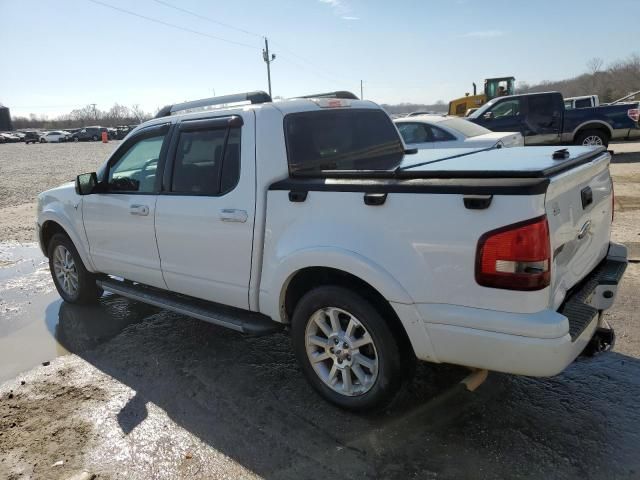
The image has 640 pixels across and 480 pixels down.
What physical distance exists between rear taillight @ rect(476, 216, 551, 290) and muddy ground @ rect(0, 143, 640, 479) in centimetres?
102

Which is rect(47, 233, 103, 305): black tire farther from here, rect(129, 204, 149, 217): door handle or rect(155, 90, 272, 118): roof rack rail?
rect(155, 90, 272, 118): roof rack rail

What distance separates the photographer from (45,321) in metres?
5.38

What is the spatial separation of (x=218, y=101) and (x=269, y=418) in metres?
2.54

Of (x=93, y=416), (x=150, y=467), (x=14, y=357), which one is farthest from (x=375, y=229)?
(x=14, y=357)

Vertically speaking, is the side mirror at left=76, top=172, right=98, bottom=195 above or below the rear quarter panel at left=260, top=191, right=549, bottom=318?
above

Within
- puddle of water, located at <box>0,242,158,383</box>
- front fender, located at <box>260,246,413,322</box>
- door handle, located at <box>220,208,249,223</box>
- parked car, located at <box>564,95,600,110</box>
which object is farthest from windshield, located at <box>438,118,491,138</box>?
parked car, located at <box>564,95,600,110</box>

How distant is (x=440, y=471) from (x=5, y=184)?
18.8 meters

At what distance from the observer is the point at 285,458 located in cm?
293

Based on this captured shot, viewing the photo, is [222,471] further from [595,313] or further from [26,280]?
[26,280]

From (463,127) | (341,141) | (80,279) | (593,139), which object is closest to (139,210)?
(80,279)

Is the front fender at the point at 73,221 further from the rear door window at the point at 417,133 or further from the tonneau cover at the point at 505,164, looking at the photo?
the rear door window at the point at 417,133

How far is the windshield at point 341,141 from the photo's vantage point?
3.65m

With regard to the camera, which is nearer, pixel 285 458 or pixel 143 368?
pixel 285 458

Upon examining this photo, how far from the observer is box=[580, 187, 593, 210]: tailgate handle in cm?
299
